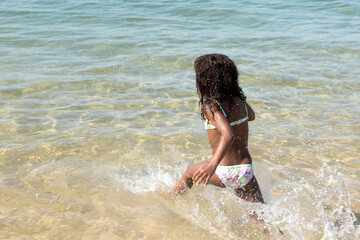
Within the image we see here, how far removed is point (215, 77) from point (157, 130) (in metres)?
2.35

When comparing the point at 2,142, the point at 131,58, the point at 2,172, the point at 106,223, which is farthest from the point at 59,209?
the point at 131,58

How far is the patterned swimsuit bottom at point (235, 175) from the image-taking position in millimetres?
3412

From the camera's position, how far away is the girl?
3180mm

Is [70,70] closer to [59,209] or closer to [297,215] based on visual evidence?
[59,209]

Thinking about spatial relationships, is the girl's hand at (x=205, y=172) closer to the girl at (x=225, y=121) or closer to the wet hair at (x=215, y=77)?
the girl at (x=225, y=121)

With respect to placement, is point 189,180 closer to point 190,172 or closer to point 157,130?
point 190,172

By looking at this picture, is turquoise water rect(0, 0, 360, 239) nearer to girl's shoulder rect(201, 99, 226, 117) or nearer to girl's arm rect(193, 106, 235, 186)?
girl's arm rect(193, 106, 235, 186)

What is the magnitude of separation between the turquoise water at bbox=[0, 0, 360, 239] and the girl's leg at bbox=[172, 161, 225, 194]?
0.13 metres

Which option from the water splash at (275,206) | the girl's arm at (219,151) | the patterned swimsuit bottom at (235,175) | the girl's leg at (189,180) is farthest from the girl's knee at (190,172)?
the girl's arm at (219,151)

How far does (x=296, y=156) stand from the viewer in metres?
4.80

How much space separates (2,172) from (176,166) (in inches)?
72.5

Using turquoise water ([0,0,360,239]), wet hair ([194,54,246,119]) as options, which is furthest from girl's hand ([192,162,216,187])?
turquoise water ([0,0,360,239])

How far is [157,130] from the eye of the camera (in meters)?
5.52

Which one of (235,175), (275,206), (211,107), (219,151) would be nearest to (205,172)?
(219,151)
